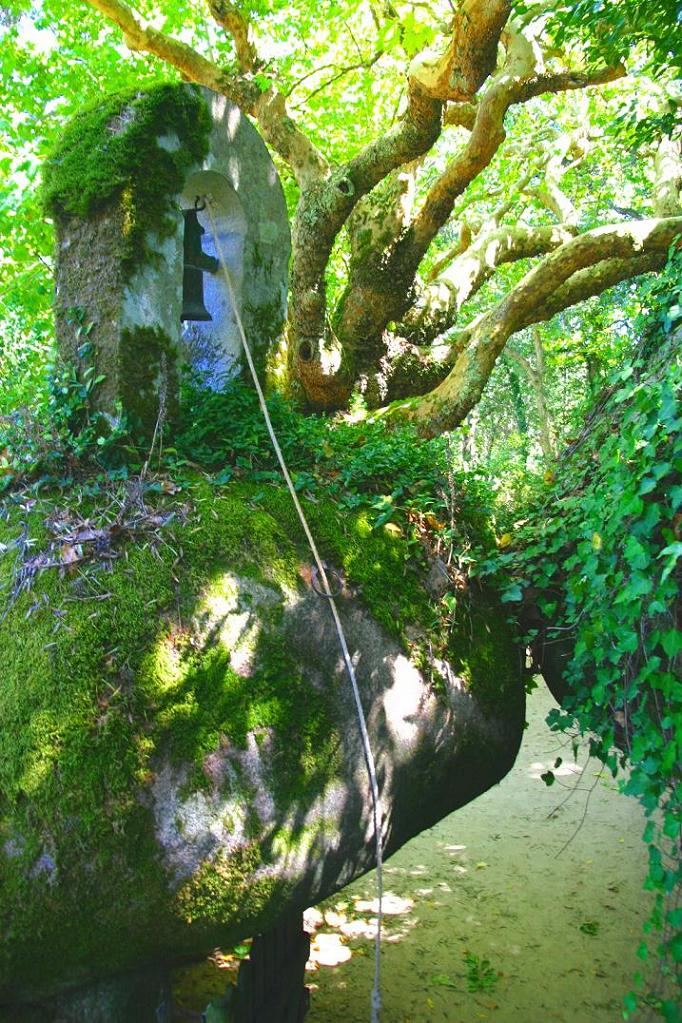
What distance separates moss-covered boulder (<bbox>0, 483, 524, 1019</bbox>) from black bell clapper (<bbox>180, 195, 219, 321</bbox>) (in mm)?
1190

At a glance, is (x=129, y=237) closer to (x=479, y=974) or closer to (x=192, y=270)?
(x=192, y=270)

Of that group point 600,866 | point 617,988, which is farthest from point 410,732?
point 600,866

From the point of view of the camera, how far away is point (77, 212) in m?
3.72

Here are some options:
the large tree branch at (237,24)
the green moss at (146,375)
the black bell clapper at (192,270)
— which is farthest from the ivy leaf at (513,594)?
the large tree branch at (237,24)

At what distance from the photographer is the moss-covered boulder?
279 centimetres

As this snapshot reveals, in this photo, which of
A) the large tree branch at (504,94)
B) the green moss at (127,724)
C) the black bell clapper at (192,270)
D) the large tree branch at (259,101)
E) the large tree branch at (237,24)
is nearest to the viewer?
the green moss at (127,724)

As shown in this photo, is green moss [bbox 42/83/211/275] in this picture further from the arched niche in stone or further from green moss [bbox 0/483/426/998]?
green moss [bbox 0/483/426/998]

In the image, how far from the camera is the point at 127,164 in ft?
12.0

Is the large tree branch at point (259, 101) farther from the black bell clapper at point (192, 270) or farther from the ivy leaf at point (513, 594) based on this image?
the ivy leaf at point (513, 594)

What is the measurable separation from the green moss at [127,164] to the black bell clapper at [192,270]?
34 cm

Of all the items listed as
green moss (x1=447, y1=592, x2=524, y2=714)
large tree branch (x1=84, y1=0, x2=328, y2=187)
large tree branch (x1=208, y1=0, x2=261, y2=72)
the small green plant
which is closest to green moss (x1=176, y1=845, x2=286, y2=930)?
green moss (x1=447, y1=592, x2=524, y2=714)

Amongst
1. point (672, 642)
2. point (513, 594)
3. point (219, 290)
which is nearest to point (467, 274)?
point (219, 290)

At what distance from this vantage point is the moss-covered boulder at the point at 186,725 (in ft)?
9.14

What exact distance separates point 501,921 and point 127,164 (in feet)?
20.8
